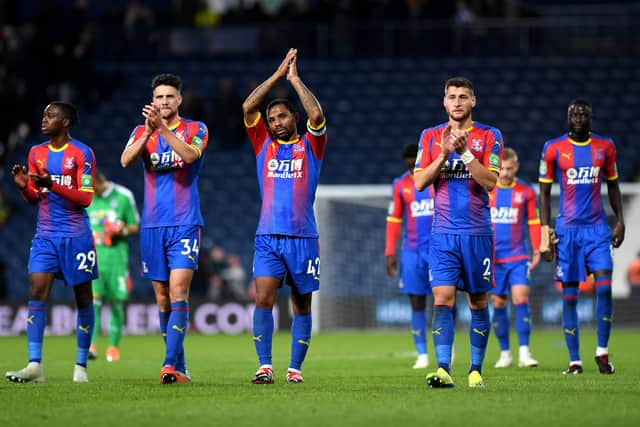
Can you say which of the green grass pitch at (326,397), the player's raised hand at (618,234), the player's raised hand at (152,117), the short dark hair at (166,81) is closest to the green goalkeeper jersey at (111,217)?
the green grass pitch at (326,397)

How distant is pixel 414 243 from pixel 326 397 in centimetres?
541

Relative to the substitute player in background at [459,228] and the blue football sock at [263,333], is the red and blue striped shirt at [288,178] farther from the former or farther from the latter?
the substitute player in background at [459,228]

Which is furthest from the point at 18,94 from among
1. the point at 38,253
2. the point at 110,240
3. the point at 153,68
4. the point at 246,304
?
the point at 38,253

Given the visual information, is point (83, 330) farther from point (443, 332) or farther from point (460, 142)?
point (460, 142)

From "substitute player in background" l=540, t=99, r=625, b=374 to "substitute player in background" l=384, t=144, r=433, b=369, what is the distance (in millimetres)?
1844

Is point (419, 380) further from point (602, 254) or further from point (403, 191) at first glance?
point (403, 191)

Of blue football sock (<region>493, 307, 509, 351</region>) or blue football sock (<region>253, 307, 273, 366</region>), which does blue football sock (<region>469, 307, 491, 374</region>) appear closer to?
blue football sock (<region>253, 307, 273, 366</region>)

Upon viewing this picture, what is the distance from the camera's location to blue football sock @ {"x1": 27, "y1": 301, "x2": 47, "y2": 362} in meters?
9.89

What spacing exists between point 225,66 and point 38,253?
19.2 metres

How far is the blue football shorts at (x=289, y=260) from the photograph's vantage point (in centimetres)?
956

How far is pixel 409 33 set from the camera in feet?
91.5

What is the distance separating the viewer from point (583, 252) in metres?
11.4

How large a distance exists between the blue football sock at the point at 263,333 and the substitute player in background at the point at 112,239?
509 cm

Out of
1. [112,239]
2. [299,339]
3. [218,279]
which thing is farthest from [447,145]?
[218,279]
